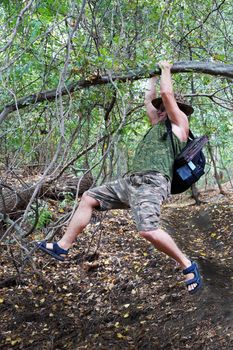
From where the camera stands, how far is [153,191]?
3803 millimetres

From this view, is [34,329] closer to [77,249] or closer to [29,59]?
[77,249]

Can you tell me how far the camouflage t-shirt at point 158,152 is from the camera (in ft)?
12.8

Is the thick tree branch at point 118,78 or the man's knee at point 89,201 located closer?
the man's knee at point 89,201

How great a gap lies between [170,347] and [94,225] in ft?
14.7

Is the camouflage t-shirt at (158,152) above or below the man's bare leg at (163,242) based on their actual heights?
above

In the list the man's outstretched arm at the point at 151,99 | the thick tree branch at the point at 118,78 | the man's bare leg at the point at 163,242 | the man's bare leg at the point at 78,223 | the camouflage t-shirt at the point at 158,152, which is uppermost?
→ the thick tree branch at the point at 118,78

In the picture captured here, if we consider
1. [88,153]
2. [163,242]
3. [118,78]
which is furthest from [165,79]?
[88,153]

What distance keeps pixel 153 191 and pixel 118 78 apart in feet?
3.58

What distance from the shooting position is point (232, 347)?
13.1 feet

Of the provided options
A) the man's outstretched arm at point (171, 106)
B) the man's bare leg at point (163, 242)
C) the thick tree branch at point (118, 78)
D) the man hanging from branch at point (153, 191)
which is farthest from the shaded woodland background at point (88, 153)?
the man's bare leg at point (163, 242)

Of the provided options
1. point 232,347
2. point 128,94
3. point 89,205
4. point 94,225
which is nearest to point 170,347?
point 232,347

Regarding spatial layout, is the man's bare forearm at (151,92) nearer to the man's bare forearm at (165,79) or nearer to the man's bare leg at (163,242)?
the man's bare forearm at (165,79)

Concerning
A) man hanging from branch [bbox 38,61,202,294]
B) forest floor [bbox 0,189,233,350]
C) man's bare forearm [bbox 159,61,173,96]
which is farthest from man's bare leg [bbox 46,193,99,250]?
forest floor [bbox 0,189,233,350]

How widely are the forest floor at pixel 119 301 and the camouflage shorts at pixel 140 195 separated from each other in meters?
1.39
